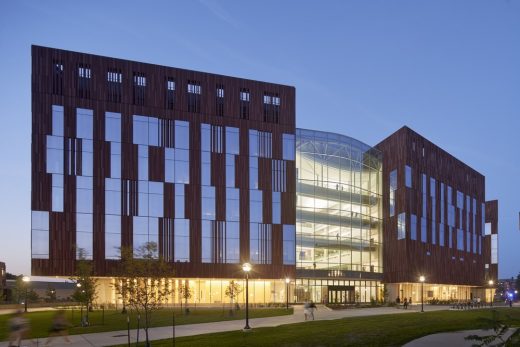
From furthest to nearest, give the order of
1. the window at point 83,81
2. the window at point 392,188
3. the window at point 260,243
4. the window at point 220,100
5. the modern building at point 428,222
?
the window at point 392,188, the modern building at point 428,222, the window at point 220,100, the window at point 260,243, the window at point 83,81

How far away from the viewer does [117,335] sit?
31.0m

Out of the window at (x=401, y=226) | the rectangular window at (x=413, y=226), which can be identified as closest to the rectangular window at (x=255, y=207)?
the window at (x=401, y=226)

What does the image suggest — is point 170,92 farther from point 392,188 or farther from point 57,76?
point 392,188

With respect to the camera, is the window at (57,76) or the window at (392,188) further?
the window at (392,188)

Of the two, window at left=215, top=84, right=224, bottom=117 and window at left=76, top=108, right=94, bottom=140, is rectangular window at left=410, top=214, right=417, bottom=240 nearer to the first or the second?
window at left=215, top=84, right=224, bottom=117

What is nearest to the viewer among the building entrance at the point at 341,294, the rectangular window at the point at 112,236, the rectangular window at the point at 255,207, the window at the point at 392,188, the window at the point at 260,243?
the rectangular window at the point at 112,236

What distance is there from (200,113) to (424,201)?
4299 cm

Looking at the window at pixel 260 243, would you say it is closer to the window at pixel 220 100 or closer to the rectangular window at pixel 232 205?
the rectangular window at pixel 232 205

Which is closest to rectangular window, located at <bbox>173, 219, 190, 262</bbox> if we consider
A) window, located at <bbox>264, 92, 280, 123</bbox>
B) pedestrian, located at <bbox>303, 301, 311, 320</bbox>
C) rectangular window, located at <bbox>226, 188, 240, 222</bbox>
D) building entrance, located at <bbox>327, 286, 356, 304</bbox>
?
rectangular window, located at <bbox>226, 188, 240, 222</bbox>

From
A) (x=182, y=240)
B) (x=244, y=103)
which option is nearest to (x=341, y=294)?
(x=182, y=240)

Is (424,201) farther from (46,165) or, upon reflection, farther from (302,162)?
(46,165)

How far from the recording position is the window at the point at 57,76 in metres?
61.4

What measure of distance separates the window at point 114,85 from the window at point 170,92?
19.3 ft

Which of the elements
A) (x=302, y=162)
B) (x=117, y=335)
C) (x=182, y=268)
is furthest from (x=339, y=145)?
(x=117, y=335)
